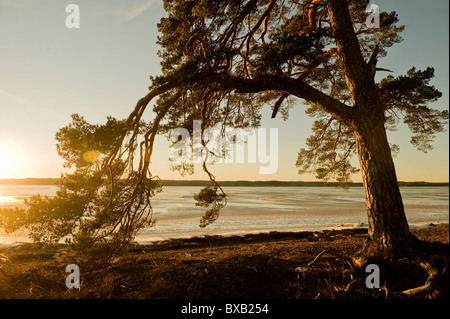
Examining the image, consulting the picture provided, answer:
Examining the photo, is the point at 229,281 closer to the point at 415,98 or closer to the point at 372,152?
the point at 372,152

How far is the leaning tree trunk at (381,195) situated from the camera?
14.5ft

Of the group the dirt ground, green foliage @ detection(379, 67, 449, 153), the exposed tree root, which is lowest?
the dirt ground

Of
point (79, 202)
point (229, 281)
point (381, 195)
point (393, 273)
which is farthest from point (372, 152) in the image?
point (79, 202)

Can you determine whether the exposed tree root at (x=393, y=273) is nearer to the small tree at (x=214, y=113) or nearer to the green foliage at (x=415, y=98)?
the small tree at (x=214, y=113)

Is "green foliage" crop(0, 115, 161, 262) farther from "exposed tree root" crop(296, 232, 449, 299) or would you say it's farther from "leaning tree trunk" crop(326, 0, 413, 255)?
"leaning tree trunk" crop(326, 0, 413, 255)

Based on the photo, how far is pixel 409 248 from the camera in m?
4.36

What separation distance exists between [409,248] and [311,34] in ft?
15.7

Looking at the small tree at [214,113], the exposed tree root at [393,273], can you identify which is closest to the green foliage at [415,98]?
the small tree at [214,113]

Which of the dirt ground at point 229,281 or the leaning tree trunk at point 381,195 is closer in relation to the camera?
the dirt ground at point 229,281

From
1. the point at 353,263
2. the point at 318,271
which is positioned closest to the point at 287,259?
the point at 318,271

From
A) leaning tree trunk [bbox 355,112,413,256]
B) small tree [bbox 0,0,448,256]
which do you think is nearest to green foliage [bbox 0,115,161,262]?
small tree [bbox 0,0,448,256]

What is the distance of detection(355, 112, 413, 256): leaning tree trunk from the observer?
441 cm
